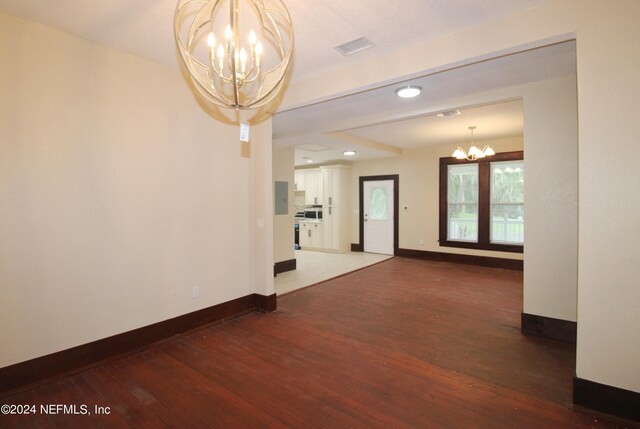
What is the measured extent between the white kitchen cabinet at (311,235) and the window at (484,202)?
10.6 feet

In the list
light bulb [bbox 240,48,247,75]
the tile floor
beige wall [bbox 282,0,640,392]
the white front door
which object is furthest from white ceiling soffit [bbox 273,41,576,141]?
the white front door

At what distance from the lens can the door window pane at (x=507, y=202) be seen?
644 cm

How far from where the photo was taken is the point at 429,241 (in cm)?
751

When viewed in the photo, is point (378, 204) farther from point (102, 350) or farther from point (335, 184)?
point (102, 350)

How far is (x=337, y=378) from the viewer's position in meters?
2.51

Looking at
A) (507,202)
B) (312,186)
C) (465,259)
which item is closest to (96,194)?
(312,186)

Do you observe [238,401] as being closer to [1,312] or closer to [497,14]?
[1,312]

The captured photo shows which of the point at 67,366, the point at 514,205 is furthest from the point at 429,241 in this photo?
the point at 67,366

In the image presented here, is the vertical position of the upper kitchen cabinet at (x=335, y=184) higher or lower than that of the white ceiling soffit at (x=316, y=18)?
lower

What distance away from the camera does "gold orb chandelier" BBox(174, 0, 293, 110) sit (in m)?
1.50

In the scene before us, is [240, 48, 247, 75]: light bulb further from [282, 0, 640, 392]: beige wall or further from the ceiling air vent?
[282, 0, 640, 392]: beige wall

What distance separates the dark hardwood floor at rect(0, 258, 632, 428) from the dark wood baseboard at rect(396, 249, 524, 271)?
2.75 m

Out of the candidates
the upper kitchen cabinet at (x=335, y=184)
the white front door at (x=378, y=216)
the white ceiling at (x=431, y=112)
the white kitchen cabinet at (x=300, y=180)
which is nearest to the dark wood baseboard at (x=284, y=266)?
the white ceiling at (x=431, y=112)

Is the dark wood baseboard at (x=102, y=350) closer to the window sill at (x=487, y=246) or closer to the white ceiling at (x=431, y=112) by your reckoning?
the white ceiling at (x=431, y=112)
